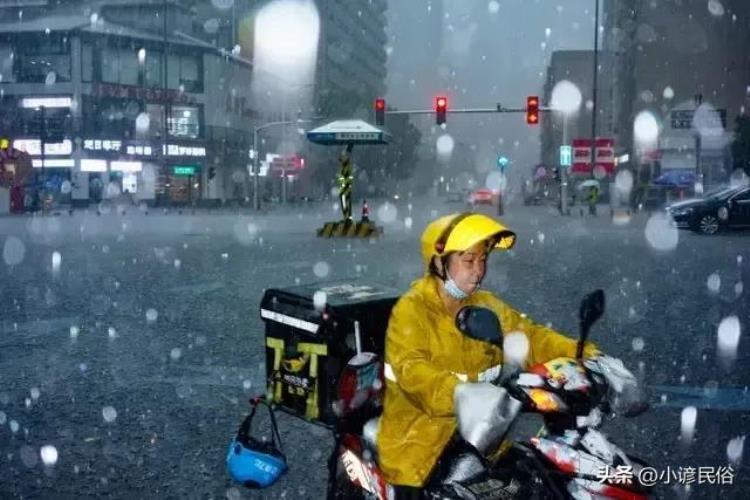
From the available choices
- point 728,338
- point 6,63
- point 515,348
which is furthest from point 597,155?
point 6,63

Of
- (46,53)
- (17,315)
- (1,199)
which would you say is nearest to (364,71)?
(46,53)

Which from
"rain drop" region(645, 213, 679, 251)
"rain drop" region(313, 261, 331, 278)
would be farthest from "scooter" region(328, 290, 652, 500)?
"rain drop" region(645, 213, 679, 251)

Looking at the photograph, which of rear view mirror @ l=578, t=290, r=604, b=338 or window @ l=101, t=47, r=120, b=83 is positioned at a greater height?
window @ l=101, t=47, r=120, b=83

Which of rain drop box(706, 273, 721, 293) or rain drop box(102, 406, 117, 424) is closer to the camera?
rain drop box(102, 406, 117, 424)

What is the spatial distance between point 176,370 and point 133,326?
2385mm

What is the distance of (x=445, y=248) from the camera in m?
2.73

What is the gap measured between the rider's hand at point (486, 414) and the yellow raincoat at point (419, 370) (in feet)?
1.12

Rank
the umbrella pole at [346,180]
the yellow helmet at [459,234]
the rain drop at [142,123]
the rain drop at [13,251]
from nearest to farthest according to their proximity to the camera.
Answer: the yellow helmet at [459,234] → the rain drop at [13,251] → the umbrella pole at [346,180] → the rain drop at [142,123]

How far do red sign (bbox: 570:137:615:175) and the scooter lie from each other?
38.3 meters

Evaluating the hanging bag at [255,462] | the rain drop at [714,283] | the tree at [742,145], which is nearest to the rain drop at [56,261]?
the rain drop at [714,283]

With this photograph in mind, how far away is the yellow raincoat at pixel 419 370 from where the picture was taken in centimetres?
271

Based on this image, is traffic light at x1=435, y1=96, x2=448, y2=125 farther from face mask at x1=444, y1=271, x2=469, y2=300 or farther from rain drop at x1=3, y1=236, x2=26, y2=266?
face mask at x1=444, y1=271, x2=469, y2=300

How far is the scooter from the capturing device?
236 centimetres

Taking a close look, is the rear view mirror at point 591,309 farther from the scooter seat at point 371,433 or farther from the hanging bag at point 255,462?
the hanging bag at point 255,462
